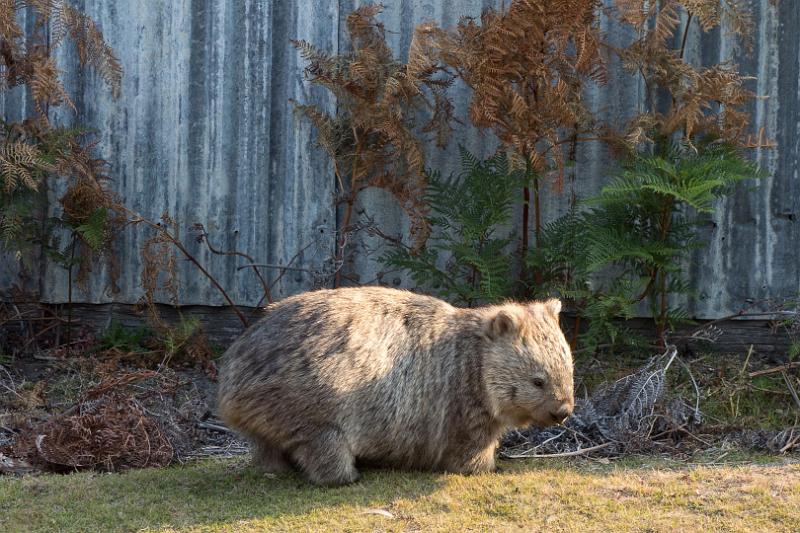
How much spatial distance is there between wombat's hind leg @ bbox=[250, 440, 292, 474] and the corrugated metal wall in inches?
100

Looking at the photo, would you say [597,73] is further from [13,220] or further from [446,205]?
[13,220]

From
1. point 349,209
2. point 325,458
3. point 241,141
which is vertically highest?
point 241,141

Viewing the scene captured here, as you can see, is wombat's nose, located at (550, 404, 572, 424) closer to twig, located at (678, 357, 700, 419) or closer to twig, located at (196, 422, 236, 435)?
twig, located at (678, 357, 700, 419)

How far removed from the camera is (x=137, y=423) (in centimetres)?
570

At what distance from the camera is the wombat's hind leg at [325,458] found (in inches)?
198

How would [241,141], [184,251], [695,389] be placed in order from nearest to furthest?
1. [695,389]
2. [184,251]
3. [241,141]

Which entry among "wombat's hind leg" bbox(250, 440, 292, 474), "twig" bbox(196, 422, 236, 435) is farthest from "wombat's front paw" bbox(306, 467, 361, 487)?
"twig" bbox(196, 422, 236, 435)

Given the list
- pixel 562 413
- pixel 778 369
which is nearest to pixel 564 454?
pixel 562 413

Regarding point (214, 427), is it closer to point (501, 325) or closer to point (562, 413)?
point (501, 325)

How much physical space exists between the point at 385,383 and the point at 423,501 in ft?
2.43

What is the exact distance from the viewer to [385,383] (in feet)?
17.3

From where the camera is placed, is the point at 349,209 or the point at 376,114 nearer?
A: the point at 376,114

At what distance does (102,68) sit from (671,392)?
4807 millimetres

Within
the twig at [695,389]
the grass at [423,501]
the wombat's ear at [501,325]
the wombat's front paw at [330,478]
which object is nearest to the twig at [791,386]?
the twig at [695,389]
